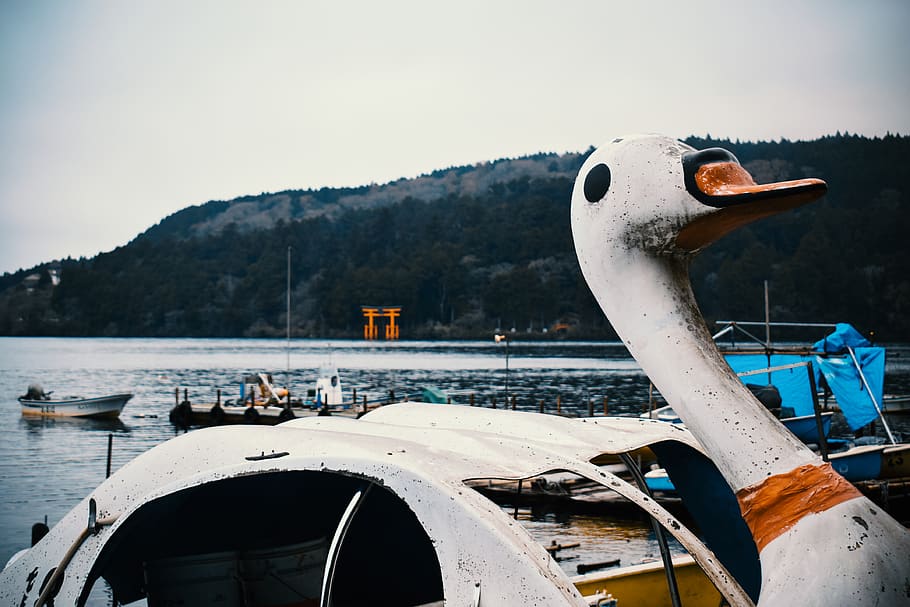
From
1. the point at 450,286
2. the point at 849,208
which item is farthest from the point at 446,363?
the point at 849,208

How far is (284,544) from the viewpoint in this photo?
6.91 meters

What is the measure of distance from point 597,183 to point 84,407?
45953 mm

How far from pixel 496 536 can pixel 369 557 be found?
3.45m

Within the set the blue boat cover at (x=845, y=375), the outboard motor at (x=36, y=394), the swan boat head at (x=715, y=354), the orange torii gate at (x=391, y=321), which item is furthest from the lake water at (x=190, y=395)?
the orange torii gate at (x=391, y=321)

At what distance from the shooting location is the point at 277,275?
642 ft

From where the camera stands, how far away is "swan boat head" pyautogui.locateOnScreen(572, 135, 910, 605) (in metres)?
3.71

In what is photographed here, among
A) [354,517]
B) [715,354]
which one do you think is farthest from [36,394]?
[715,354]

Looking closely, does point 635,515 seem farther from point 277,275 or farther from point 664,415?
point 277,275

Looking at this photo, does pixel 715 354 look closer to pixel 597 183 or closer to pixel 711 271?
pixel 597 183

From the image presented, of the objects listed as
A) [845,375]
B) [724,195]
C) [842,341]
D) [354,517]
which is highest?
[724,195]

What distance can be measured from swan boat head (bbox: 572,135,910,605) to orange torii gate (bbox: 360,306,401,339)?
182795 mm

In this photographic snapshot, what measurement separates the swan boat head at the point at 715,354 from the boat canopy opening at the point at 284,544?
8.01 feet

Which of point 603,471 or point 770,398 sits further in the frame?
point 770,398

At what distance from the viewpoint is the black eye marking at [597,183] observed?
473 cm
